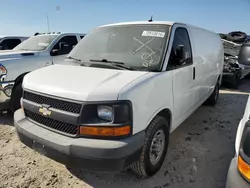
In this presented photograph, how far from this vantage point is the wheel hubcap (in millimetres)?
2908

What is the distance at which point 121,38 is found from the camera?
11.4ft

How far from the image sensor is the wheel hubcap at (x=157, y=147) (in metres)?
2.91

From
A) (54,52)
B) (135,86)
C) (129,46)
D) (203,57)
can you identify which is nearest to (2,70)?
(54,52)

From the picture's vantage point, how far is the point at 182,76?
3465mm

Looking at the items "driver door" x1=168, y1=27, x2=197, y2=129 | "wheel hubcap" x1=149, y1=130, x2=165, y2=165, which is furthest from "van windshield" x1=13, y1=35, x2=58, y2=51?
"wheel hubcap" x1=149, y1=130, x2=165, y2=165

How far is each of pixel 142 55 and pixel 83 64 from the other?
866mm

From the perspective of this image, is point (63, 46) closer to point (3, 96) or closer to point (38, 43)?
point (38, 43)

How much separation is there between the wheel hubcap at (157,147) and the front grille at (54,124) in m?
1.02

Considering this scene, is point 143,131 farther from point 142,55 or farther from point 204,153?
point 204,153

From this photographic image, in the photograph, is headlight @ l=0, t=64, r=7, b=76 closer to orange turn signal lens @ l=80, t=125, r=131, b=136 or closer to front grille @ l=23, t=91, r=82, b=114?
front grille @ l=23, t=91, r=82, b=114

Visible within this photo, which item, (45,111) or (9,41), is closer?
(45,111)

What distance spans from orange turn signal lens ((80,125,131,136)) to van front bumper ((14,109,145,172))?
0.07 metres

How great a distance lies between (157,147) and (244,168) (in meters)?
1.44

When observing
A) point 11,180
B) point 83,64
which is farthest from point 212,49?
point 11,180
